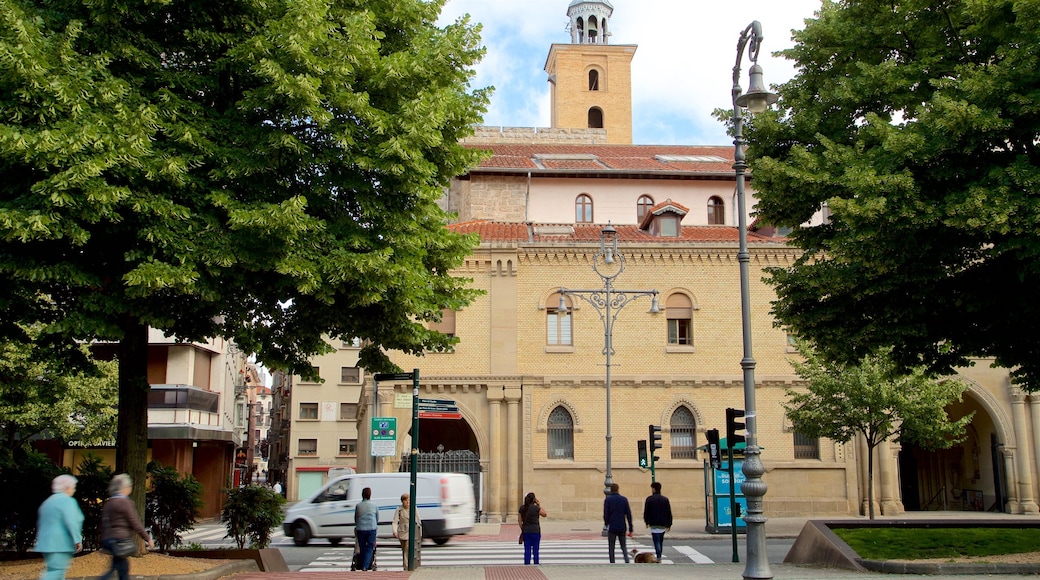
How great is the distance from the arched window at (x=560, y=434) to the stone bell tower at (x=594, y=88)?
28.7 meters

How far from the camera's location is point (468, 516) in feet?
79.3

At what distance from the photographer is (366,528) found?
15.5 meters

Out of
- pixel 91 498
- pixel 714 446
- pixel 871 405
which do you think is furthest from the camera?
pixel 871 405

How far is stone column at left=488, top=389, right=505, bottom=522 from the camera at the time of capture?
107 feet

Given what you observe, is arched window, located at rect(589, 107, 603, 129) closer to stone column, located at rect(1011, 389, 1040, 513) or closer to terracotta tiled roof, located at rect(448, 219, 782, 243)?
terracotta tiled roof, located at rect(448, 219, 782, 243)

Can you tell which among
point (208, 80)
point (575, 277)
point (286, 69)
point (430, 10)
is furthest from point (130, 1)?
point (575, 277)

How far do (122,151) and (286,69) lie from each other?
2359 mm

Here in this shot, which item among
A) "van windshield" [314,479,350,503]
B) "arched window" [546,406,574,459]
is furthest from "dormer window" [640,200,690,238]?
"van windshield" [314,479,350,503]

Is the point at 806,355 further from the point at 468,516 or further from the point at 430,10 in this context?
the point at 430,10

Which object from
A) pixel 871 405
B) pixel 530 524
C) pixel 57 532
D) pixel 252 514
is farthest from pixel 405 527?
pixel 871 405

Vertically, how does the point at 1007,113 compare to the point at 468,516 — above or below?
above

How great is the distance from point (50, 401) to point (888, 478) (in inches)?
1096

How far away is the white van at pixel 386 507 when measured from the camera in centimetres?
2366

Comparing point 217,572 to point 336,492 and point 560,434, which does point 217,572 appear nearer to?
point 336,492
